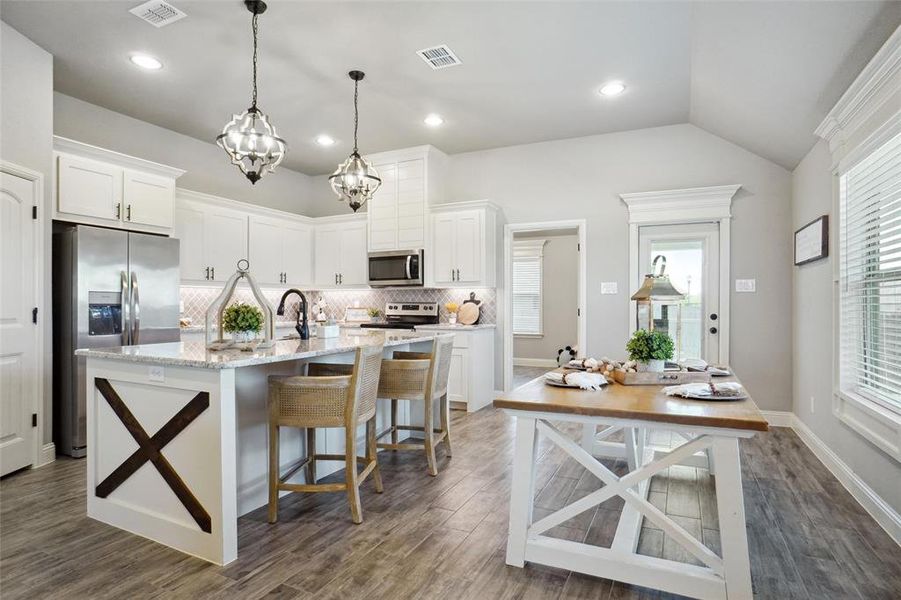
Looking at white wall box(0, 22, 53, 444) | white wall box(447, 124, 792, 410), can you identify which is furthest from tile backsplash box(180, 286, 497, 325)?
white wall box(0, 22, 53, 444)

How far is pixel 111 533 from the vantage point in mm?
2473

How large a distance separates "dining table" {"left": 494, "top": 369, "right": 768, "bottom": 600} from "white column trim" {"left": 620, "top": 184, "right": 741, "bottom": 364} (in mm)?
3077

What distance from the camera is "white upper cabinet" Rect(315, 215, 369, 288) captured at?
6.44 m

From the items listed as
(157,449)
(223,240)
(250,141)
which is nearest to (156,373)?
(157,449)

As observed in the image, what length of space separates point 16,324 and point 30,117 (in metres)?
1.45

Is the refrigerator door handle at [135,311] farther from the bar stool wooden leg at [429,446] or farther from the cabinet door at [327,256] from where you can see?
the cabinet door at [327,256]

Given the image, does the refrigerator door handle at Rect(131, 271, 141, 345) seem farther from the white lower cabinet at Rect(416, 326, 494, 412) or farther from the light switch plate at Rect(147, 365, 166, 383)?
the white lower cabinet at Rect(416, 326, 494, 412)

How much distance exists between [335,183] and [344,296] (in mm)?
3291

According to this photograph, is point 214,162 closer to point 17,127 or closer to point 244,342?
point 17,127

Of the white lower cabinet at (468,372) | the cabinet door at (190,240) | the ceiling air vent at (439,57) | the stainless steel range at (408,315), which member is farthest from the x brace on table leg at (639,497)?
the cabinet door at (190,240)

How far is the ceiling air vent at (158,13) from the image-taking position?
3.04m

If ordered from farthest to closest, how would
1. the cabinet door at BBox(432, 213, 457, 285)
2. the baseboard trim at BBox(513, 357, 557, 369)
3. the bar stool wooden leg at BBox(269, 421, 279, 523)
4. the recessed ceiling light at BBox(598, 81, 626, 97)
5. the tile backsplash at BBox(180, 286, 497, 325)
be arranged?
the baseboard trim at BBox(513, 357, 557, 369) < the cabinet door at BBox(432, 213, 457, 285) < the tile backsplash at BBox(180, 286, 497, 325) < the recessed ceiling light at BBox(598, 81, 626, 97) < the bar stool wooden leg at BBox(269, 421, 279, 523)

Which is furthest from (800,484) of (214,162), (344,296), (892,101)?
(214,162)

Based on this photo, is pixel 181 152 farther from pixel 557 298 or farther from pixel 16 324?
pixel 557 298
